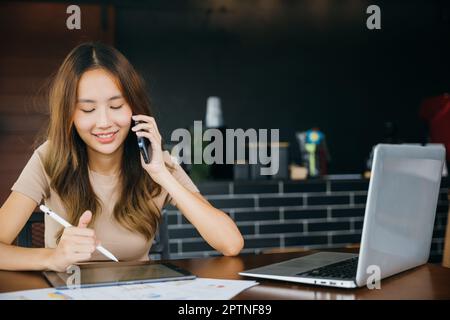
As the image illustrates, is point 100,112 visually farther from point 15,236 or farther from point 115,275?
point 115,275

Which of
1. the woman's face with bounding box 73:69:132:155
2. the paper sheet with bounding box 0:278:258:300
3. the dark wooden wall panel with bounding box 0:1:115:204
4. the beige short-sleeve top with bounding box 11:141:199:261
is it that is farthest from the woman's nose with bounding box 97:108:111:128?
the dark wooden wall panel with bounding box 0:1:115:204

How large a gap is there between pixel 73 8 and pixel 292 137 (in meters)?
→ 1.89

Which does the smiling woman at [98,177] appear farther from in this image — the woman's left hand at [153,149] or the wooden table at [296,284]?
the wooden table at [296,284]

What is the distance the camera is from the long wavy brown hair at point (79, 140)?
184 centimetres

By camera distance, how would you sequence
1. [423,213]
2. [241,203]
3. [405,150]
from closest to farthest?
[405,150]
[423,213]
[241,203]

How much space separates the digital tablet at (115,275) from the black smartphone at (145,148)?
409 millimetres

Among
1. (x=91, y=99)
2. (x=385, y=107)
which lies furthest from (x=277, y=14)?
(x=91, y=99)

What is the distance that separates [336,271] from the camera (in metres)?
1.36

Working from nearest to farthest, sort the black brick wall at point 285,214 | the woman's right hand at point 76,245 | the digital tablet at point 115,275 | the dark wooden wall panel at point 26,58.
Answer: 1. the digital tablet at point 115,275
2. the woman's right hand at point 76,245
3. the black brick wall at point 285,214
4. the dark wooden wall panel at point 26,58

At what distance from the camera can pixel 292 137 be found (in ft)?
15.8

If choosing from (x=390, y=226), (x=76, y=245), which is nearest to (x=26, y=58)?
(x=76, y=245)

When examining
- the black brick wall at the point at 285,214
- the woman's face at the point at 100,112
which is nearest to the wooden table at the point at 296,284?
the woman's face at the point at 100,112

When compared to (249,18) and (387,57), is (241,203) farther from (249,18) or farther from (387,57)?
(387,57)

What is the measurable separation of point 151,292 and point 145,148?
0.70m
